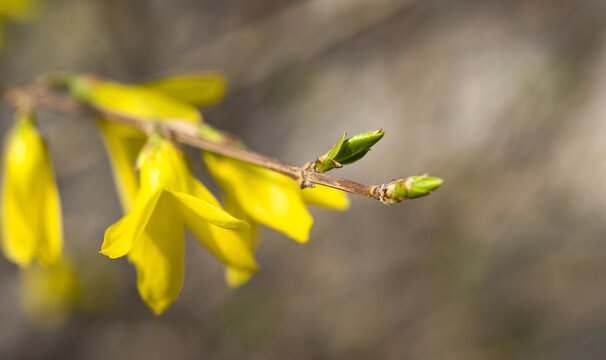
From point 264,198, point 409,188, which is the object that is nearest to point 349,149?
point 409,188

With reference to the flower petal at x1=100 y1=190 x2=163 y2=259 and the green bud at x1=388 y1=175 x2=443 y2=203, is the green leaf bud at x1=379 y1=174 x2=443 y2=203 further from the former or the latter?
the flower petal at x1=100 y1=190 x2=163 y2=259

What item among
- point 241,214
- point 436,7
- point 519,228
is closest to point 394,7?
point 436,7

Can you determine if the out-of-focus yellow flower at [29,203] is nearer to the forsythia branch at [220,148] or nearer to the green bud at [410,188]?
the forsythia branch at [220,148]

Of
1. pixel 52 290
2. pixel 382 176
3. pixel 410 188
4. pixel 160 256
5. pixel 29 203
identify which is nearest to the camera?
pixel 410 188

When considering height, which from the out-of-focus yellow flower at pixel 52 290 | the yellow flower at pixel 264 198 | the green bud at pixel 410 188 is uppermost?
the out-of-focus yellow flower at pixel 52 290

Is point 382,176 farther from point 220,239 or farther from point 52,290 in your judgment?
point 220,239

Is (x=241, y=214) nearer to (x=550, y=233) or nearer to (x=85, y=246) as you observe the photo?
(x=85, y=246)

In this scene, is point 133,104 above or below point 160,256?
above

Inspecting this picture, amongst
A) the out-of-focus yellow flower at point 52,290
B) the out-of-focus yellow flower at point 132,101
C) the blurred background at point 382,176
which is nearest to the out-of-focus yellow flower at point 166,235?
the out-of-focus yellow flower at point 132,101
